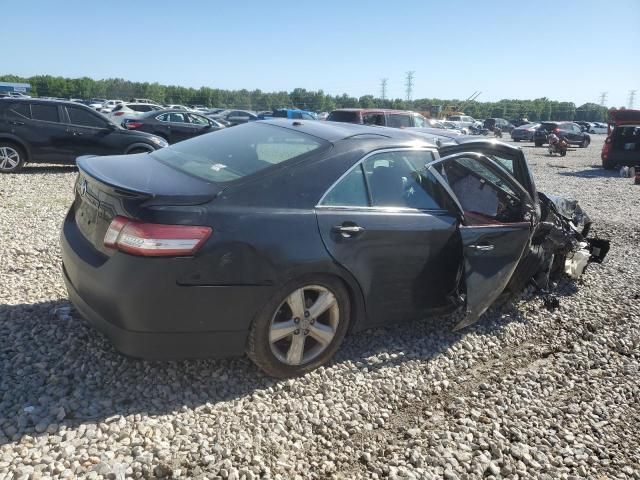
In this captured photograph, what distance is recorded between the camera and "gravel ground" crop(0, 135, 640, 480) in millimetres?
2525

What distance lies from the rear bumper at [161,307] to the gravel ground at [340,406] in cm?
35

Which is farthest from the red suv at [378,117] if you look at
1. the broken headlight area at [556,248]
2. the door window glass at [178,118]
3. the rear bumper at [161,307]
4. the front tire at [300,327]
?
the rear bumper at [161,307]

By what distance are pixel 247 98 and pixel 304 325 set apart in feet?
183

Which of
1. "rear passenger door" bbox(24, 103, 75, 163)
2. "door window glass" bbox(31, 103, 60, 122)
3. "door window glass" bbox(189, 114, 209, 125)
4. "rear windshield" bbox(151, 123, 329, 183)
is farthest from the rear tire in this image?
"rear windshield" bbox(151, 123, 329, 183)

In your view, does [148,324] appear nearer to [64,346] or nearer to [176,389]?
[176,389]

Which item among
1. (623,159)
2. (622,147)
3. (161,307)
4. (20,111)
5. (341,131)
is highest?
(341,131)

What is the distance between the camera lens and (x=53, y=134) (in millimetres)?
10219

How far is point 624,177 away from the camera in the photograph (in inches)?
672

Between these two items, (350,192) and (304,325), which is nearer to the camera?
(304,325)

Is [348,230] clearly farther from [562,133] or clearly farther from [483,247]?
[562,133]

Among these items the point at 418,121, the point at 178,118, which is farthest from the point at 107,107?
the point at 418,121

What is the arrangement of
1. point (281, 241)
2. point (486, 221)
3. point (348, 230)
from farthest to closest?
point (486, 221) < point (348, 230) < point (281, 241)

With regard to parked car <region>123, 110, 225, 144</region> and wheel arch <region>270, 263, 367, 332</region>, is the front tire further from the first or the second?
parked car <region>123, 110, 225, 144</region>

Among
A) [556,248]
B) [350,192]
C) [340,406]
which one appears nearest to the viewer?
[340,406]
